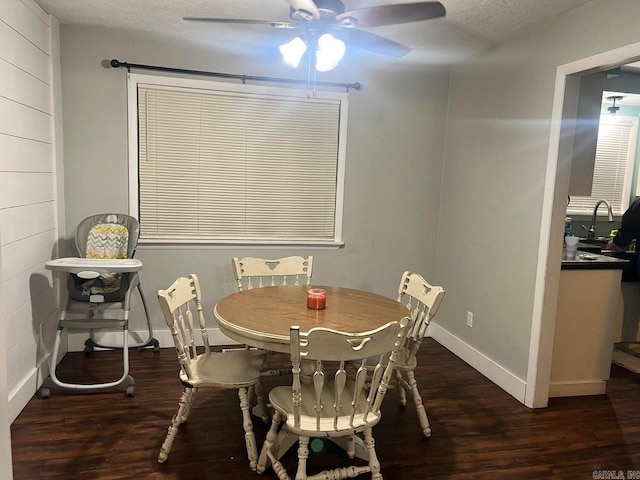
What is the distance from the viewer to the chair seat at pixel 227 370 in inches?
88.0

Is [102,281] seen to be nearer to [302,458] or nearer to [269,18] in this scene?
[302,458]

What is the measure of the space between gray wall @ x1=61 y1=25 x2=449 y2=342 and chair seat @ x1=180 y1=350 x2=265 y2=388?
1378 mm

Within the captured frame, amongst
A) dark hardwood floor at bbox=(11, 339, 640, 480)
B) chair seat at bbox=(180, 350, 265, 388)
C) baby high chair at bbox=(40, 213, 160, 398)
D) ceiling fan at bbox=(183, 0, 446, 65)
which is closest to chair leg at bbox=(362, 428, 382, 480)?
dark hardwood floor at bbox=(11, 339, 640, 480)

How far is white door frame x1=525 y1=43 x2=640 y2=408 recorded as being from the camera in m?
2.82

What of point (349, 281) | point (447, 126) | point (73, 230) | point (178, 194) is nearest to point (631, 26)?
point (447, 126)

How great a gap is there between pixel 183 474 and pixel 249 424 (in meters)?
0.38

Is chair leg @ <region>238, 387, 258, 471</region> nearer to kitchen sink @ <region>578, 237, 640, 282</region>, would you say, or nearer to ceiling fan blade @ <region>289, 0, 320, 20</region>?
ceiling fan blade @ <region>289, 0, 320, 20</region>

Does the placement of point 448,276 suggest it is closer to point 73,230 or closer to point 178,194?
point 178,194

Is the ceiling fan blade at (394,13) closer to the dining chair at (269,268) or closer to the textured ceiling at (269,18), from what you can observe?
the textured ceiling at (269,18)

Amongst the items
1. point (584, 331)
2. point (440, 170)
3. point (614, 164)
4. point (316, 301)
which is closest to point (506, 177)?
point (440, 170)

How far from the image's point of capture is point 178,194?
370cm

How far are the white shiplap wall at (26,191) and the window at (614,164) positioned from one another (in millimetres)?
4904

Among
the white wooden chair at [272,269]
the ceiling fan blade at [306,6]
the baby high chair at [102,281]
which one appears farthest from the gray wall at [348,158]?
the ceiling fan blade at [306,6]

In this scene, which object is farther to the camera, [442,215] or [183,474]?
[442,215]
